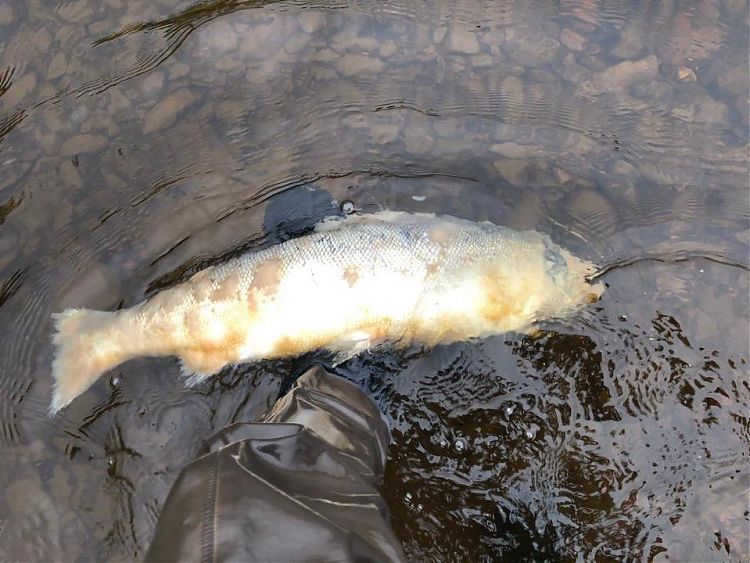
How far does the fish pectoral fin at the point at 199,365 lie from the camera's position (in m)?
3.55

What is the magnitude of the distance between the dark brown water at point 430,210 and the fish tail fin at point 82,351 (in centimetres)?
20

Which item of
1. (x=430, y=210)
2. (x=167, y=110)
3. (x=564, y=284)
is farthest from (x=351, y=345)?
(x=167, y=110)

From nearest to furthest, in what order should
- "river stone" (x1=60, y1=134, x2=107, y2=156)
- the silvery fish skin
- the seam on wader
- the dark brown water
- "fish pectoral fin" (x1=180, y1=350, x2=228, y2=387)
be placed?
the seam on wader
the silvery fish skin
"fish pectoral fin" (x1=180, y1=350, x2=228, y2=387)
the dark brown water
"river stone" (x1=60, y1=134, x2=107, y2=156)

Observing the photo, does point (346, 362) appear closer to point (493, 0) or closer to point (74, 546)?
point (74, 546)

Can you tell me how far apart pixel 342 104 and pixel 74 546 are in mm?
3219

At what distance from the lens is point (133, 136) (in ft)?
13.6

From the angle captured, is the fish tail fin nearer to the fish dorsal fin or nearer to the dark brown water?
the dark brown water

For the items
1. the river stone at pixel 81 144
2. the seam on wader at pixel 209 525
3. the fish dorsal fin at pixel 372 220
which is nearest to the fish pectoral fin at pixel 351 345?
the fish dorsal fin at pixel 372 220

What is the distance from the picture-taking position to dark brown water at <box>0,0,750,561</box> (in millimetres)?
3697

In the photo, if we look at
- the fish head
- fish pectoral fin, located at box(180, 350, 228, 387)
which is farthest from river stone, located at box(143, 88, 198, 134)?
the fish head

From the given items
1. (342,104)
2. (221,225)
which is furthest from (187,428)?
(342,104)

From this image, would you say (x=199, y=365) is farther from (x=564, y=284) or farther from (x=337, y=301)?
(x=564, y=284)

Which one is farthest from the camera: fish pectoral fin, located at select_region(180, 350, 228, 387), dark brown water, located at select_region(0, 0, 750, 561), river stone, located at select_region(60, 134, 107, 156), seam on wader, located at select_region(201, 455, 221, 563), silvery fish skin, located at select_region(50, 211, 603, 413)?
river stone, located at select_region(60, 134, 107, 156)

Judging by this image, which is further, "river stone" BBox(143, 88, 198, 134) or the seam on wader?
"river stone" BBox(143, 88, 198, 134)
